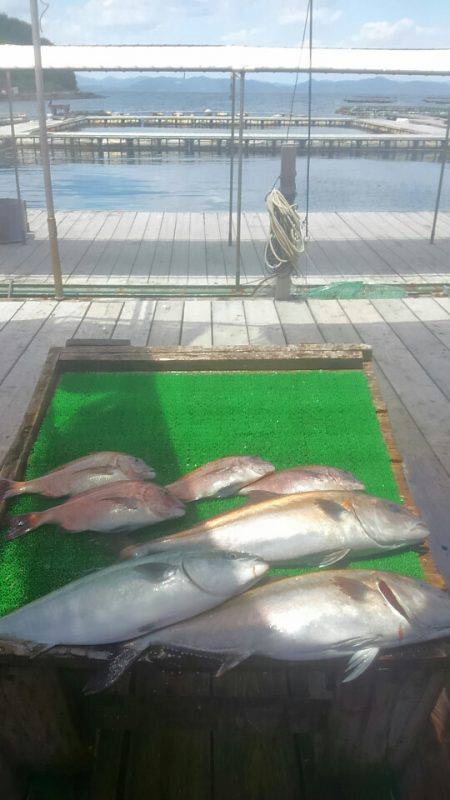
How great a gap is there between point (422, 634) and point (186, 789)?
4.46 ft

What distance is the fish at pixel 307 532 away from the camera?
92.7 inches

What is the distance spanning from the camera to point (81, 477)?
2.85m

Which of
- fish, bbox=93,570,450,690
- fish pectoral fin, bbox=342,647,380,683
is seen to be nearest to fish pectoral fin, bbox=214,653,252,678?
fish, bbox=93,570,450,690

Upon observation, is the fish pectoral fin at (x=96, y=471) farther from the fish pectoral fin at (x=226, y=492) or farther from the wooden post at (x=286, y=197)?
the wooden post at (x=286, y=197)

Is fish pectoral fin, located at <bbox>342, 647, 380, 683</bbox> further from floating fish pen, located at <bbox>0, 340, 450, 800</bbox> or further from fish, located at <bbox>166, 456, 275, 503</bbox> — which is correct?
fish, located at <bbox>166, 456, 275, 503</bbox>

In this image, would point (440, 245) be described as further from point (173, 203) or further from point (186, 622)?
point (186, 622)

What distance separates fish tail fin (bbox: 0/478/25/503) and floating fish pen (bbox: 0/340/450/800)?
0.06 metres

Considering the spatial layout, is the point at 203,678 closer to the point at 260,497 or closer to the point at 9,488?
the point at 260,497

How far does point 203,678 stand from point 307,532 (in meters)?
0.67

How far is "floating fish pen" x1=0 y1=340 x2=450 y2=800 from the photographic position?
208 centimetres

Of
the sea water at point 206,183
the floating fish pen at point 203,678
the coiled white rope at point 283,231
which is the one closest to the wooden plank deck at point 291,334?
the coiled white rope at point 283,231

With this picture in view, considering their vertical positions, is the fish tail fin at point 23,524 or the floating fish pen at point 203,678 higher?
the fish tail fin at point 23,524

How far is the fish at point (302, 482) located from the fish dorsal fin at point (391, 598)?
709mm

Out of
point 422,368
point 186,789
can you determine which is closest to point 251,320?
point 422,368
